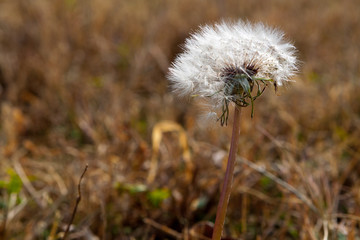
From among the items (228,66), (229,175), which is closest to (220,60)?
(228,66)

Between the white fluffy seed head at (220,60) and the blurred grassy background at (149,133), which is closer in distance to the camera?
Result: the white fluffy seed head at (220,60)

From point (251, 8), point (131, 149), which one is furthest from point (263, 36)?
point (251, 8)

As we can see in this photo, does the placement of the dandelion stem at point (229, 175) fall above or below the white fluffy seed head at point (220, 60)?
below

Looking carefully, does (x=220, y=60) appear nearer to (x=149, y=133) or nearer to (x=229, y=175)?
(x=229, y=175)

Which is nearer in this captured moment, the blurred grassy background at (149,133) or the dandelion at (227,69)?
the dandelion at (227,69)

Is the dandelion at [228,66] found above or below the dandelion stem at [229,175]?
above

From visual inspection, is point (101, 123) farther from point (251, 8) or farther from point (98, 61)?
point (251, 8)
